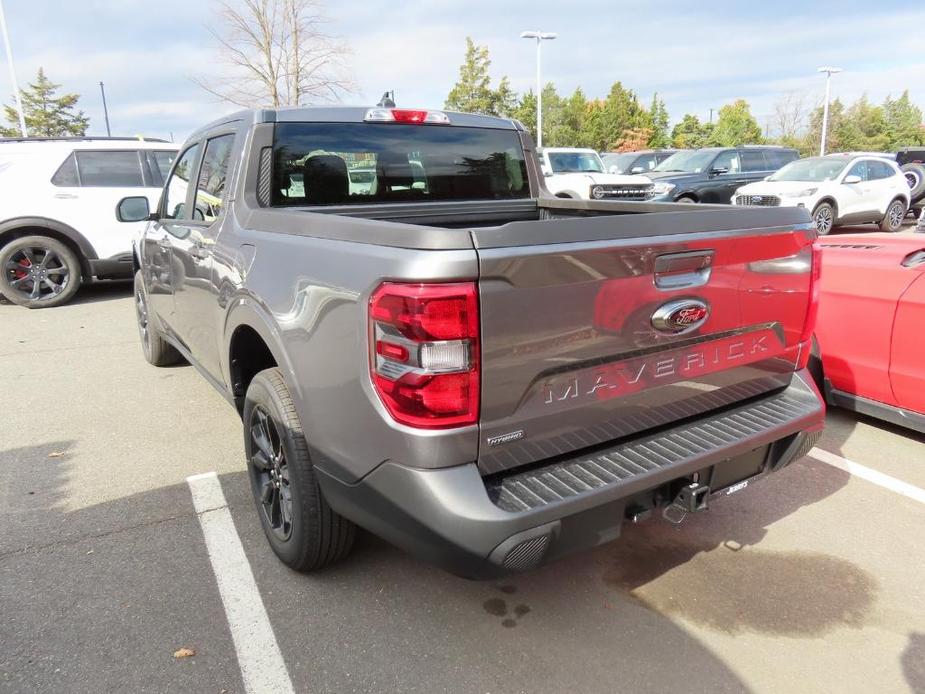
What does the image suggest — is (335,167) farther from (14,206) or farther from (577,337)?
(14,206)

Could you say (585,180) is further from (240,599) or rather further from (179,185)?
(240,599)

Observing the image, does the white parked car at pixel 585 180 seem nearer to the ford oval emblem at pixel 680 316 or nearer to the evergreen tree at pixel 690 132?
the ford oval emblem at pixel 680 316

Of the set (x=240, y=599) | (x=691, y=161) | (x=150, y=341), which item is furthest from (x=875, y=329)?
(x=691, y=161)

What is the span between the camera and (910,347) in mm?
3775

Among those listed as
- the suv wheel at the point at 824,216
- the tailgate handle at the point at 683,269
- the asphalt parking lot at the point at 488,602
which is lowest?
the asphalt parking lot at the point at 488,602

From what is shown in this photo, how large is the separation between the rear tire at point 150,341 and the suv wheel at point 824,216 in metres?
12.8

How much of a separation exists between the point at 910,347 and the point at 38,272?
9522 millimetres

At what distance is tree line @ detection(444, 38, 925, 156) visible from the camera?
4638 centimetres

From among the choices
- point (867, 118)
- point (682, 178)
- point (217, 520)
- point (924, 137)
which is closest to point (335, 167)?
point (217, 520)

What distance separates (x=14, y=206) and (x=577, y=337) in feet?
28.8

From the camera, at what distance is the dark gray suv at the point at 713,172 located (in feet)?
49.8

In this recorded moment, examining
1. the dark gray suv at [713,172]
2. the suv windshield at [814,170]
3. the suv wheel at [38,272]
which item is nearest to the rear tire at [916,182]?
the dark gray suv at [713,172]

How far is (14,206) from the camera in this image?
Answer: 27.0 ft

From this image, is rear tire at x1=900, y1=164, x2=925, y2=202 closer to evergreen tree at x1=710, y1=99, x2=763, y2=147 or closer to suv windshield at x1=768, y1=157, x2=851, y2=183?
suv windshield at x1=768, y1=157, x2=851, y2=183
